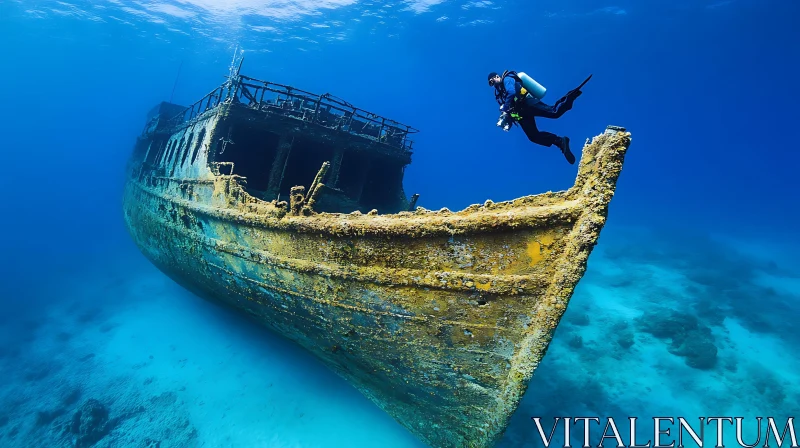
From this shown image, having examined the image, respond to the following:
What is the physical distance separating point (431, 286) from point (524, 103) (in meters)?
2.14

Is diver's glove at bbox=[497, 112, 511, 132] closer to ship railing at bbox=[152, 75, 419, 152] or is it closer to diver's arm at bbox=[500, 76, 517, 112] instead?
diver's arm at bbox=[500, 76, 517, 112]

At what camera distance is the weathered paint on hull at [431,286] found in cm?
303

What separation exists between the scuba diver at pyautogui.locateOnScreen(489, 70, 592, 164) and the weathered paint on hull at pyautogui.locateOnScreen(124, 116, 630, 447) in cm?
80

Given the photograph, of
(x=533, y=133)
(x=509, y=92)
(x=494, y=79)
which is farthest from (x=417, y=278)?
(x=494, y=79)

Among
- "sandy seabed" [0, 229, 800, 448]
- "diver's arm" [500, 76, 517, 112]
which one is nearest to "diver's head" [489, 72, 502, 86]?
"diver's arm" [500, 76, 517, 112]

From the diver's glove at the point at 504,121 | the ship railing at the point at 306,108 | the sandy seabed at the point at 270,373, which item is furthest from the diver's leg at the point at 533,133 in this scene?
the sandy seabed at the point at 270,373

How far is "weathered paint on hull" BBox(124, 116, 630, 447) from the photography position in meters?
3.03

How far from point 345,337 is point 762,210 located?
391 feet

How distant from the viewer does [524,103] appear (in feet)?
11.9

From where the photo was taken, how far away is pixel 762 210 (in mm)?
84062

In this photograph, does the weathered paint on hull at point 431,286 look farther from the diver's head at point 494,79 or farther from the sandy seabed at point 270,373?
the sandy seabed at point 270,373

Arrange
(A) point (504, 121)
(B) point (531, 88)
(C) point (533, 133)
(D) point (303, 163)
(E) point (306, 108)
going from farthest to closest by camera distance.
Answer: (D) point (303, 163), (E) point (306, 108), (C) point (533, 133), (A) point (504, 121), (B) point (531, 88)

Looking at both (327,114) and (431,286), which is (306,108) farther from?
(431,286)

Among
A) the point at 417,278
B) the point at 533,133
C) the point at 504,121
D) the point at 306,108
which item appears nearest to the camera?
the point at 417,278
